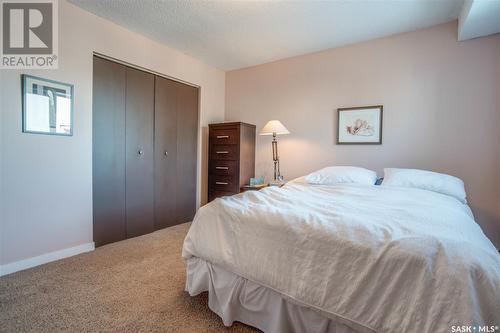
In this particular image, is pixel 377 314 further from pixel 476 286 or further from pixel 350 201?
pixel 350 201

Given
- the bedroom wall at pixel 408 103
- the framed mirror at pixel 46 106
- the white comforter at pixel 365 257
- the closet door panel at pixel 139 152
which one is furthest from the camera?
the closet door panel at pixel 139 152

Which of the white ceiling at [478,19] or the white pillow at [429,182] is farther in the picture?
the white pillow at [429,182]

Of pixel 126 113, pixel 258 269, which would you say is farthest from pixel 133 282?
pixel 126 113

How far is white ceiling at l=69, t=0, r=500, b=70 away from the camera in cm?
235

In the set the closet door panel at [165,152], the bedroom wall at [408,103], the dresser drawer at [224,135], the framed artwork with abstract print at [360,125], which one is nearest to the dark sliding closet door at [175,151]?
Answer: the closet door panel at [165,152]

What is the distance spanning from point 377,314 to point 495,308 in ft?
1.17

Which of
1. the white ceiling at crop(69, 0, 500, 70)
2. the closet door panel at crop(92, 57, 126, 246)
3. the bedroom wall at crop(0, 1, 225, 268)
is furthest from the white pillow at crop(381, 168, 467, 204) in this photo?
the bedroom wall at crop(0, 1, 225, 268)

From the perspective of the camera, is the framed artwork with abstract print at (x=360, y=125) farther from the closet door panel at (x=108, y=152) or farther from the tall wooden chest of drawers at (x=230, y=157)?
the closet door panel at (x=108, y=152)

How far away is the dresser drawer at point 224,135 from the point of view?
3.61 meters

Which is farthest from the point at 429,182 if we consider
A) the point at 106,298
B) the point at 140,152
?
the point at 140,152

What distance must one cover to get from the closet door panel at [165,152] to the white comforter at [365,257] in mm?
1836

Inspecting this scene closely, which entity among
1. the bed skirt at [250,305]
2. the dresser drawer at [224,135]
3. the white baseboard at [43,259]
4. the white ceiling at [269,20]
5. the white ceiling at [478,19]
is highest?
the white ceiling at [269,20]

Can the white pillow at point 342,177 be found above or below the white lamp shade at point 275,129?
below

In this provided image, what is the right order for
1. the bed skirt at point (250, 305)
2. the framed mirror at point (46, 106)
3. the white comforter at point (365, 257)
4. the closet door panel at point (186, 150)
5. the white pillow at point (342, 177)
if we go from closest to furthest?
the white comforter at point (365, 257) → the bed skirt at point (250, 305) → the framed mirror at point (46, 106) → the white pillow at point (342, 177) → the closet door panel at point (186, 150)
